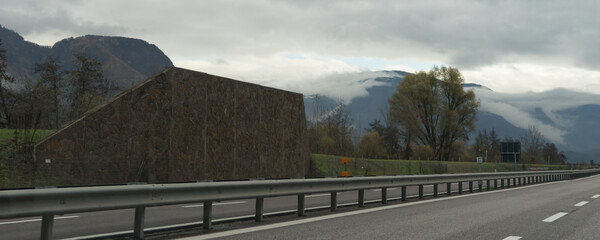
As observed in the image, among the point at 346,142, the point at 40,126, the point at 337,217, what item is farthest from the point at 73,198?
the point at 346,142

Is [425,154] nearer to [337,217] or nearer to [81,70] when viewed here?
[81,70]

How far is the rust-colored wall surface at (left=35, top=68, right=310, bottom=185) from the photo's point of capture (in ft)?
65.9

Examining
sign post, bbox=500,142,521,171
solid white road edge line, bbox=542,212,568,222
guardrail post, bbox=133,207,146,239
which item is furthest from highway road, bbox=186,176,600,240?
sign post, bbox=500,142,521,171

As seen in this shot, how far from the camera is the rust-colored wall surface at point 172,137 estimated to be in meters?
20.1

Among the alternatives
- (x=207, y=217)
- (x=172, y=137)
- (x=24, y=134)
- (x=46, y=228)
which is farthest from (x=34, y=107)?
(x=46, y=228)

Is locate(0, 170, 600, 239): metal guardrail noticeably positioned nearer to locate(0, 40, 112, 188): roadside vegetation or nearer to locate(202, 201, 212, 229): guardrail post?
locate(202, 201, 212, 229): guardrail post

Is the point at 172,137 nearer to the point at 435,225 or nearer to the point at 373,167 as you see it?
the point at 435,225

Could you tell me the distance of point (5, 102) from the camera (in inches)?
1795

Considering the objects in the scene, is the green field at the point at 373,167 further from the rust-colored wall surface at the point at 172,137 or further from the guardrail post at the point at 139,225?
the guardrail post at the point at 139,225

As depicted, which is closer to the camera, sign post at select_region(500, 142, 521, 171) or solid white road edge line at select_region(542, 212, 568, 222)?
solid white road edge line at select_region(542, 212, 568, 222)

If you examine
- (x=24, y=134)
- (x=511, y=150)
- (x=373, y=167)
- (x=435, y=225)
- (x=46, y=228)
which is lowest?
(x=435, y=225)

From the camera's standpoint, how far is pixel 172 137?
22609 millimetres

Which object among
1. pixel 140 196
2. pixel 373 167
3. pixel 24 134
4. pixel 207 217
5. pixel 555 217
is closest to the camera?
pixel 140 196

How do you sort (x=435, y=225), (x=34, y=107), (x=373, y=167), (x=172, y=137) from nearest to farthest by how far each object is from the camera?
1. (x=435, y=225)
2. (x=172, y=137)
3. (x=34, y=107)
4. (x=373, y=167)
